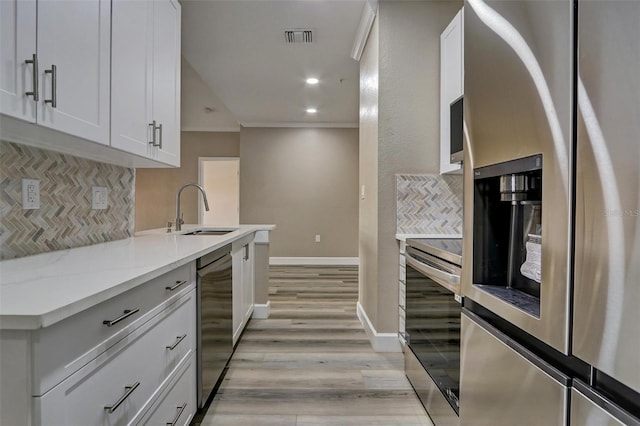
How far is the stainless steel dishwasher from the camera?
5.70 ft

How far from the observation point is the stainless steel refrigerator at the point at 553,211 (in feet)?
2.02

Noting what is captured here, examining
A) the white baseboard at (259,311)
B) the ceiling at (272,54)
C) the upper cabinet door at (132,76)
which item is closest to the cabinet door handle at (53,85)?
the upper cabinet door at (132,76)

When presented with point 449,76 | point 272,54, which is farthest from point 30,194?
point 272,54

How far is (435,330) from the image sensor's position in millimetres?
1739

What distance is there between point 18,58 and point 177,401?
1.32m

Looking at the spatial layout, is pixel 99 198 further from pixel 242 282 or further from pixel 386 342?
pixel 386 342

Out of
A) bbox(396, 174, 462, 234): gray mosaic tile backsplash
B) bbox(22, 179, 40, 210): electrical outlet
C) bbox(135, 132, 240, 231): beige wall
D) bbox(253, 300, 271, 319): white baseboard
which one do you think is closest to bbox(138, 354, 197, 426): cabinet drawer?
bbox(22, 179, 40, 210): electrical outlet

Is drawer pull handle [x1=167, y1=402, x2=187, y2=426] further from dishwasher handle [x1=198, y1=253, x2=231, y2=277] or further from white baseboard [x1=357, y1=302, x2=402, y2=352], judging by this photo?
white baseboard [x1=357, y1=302, x2=402, y2=352]

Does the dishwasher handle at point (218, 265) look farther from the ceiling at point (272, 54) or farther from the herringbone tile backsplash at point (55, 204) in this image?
the ceiling at point (272, 54)

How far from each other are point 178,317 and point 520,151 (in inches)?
53.6

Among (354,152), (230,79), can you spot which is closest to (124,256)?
(230,79)

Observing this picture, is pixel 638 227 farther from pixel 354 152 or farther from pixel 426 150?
pixel 354 152

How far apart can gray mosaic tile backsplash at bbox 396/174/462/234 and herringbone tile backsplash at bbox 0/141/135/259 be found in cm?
188

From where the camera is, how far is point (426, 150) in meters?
2.71
